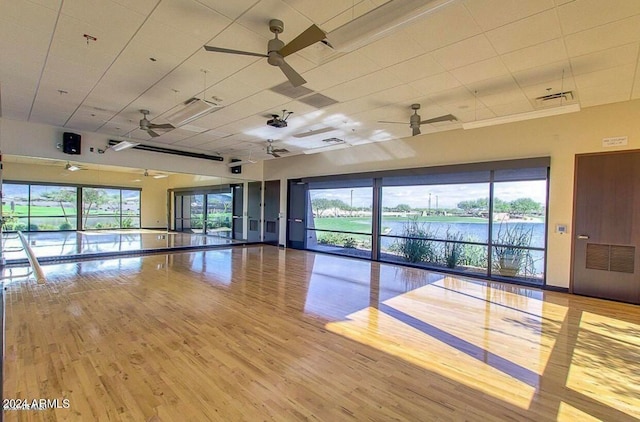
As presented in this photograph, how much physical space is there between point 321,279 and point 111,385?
426cm

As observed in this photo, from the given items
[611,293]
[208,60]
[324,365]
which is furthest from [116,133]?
[611,293]

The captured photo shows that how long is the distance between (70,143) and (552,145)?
1063cm

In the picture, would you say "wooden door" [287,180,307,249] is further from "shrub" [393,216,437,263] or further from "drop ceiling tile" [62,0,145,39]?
"drop ceiling tile" [62,0,145,39]

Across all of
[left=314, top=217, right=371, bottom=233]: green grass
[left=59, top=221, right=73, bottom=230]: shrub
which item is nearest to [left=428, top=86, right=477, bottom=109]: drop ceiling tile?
[left=314, top=217, right=371, bottom=233]: green grass

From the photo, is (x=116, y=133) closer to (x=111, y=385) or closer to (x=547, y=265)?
(x=111, y=385)

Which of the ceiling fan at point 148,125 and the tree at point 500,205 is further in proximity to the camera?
the tree at point 500,205

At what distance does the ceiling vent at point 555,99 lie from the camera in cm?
487

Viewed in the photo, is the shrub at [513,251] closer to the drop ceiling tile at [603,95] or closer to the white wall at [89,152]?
the drop ceiling tile at [603,95]

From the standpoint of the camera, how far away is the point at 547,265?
6.12 metres

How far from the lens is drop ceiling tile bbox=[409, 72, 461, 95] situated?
171 inches

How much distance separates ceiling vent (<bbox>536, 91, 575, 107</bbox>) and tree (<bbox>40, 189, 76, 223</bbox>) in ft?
37.8

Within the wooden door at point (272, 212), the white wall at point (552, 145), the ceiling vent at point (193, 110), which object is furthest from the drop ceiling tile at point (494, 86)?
the wooden door at point (272, 212)

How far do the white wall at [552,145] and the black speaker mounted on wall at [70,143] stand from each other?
787 cm

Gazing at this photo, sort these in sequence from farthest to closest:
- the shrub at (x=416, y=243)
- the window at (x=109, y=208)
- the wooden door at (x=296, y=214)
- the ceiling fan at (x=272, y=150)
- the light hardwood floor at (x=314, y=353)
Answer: the wooden door at (x=296, y=214), the window at (x=109, y=208), the ceiling fan at (x=272, y=150), the shrub at (x=416, y=243), the light hardwood floor at (x=314, y=353)
